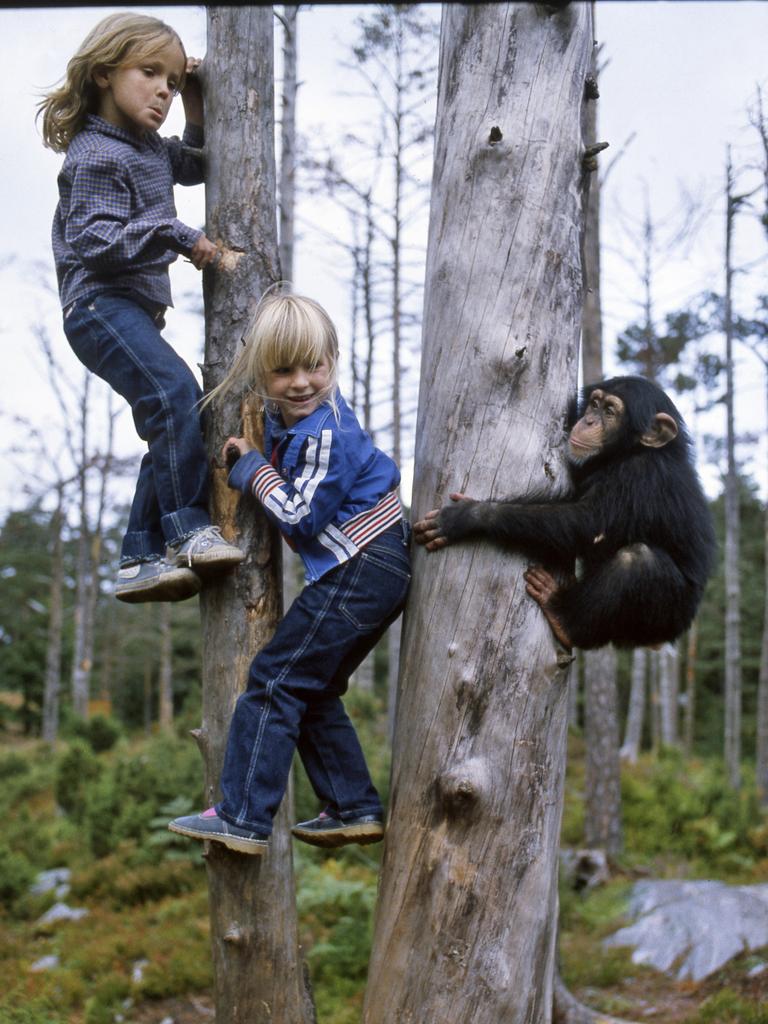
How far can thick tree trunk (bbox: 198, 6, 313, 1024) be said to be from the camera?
10.2 feet

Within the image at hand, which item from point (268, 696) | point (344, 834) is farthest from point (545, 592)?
point (344, 834)

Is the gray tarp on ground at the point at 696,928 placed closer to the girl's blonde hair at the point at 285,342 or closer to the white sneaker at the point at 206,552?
the white sneaker at the point at 206,552

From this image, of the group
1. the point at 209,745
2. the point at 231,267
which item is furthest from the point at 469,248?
the point at 209,745

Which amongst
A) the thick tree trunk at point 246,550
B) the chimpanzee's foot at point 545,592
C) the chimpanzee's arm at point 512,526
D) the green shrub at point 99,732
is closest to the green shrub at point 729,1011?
the thick tree trunk at point 246,550

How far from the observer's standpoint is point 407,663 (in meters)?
2.91

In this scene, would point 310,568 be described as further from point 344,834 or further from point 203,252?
point 203,252

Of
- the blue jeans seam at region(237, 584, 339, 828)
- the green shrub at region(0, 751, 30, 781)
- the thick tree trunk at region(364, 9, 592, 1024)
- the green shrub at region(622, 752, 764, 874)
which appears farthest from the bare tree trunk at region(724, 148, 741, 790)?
the green shrub at region(0, 751, 30, 781)

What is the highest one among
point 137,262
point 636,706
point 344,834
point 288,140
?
point 288,140

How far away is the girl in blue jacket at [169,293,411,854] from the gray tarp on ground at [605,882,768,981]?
5.20 meters

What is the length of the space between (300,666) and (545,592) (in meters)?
0.83

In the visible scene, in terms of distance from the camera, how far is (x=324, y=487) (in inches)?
115

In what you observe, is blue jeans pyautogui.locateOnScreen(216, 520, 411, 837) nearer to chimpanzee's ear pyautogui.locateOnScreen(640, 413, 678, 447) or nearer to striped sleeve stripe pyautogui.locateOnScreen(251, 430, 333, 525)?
striped sleeve stripe pyautogui.locateOnScreen(251, 430, 333, 525)

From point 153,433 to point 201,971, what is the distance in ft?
17.9

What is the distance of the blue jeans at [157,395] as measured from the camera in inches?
125
